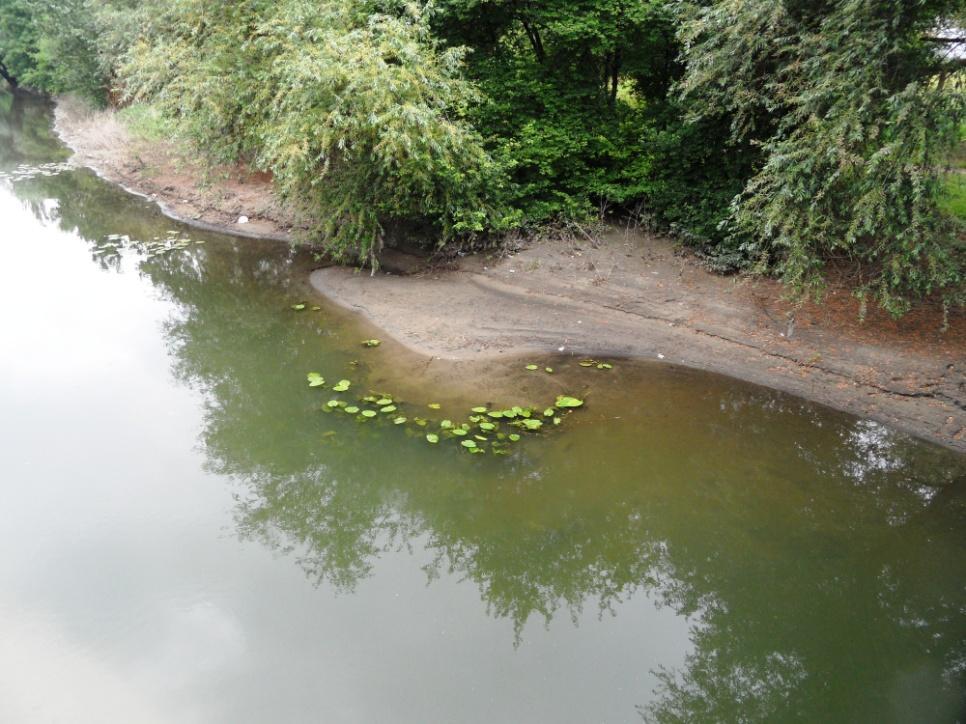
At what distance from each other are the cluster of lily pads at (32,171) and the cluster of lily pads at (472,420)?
800 inches

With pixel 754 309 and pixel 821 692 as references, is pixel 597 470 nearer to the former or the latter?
pixel 821 692

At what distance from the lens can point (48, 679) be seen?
5.69 metres

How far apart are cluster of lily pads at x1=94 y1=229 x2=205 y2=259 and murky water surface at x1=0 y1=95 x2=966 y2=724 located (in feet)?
18.2

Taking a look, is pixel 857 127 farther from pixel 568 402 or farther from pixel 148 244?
pixel 148 244

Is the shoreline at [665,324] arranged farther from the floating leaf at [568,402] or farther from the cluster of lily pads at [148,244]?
the cluster of lily pads at [148,244]

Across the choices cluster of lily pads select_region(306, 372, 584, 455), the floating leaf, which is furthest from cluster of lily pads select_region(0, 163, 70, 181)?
the floating leaf

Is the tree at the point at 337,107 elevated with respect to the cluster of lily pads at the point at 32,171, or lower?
elevated

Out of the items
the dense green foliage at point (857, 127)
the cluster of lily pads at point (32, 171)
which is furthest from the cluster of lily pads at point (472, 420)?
the cluster of lily pads at point (32, 171)

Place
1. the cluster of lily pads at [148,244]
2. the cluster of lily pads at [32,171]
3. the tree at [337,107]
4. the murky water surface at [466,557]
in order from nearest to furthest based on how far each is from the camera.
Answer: the murky water surface at [466,557] → the tree at [337,107] → the cluster of lily pads at [148,244] → the cluster of lily pads at [32,171]

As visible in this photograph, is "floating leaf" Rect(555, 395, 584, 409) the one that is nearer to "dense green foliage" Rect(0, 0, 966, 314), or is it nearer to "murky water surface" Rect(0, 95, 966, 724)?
"murky water surface" Rect(0, 95, 966, 724)

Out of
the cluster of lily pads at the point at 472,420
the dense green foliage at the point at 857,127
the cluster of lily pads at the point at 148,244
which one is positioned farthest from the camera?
the cluster of lily pads at the point at 148,244

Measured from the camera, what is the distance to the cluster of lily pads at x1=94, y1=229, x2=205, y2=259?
16000 millimetres

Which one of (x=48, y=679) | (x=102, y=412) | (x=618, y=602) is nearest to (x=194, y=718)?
(x=48, y=679)

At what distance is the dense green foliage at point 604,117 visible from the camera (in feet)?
28.5
